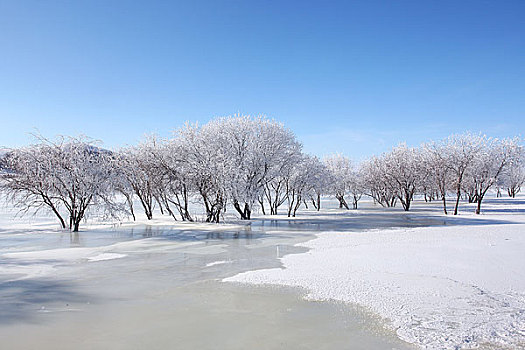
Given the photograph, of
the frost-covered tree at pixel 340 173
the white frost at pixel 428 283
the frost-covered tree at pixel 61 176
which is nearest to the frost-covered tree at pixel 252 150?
the frost-covered tree at pixel 61 176

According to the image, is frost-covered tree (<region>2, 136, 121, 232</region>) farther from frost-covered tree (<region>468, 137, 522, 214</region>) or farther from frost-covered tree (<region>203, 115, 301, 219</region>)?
frost-covered tree (<region>468, 137, 522, 214</region>)

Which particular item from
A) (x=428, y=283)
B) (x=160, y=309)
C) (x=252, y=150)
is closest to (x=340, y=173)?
(x=252, y=150)

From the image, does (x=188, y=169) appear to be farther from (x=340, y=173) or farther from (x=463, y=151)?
(x=340, y=173)

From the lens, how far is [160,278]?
981 cm

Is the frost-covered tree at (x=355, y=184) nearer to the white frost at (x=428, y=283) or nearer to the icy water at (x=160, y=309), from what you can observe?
the white frost at (x=428, y=283)

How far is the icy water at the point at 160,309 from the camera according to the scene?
221 inches

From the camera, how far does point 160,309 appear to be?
7.16 m

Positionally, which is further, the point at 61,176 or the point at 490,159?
the point at 490,159

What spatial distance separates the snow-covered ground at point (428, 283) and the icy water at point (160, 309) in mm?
670

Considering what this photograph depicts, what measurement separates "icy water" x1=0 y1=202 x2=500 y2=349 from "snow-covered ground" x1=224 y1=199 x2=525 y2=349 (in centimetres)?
67

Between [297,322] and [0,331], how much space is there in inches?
206

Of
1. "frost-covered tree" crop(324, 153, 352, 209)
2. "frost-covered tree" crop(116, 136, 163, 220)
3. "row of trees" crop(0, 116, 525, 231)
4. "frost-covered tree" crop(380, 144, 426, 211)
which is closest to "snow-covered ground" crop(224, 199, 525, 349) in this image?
"row of trees" crop(0, 116, 525, 231)

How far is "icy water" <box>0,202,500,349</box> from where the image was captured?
18.4 feet

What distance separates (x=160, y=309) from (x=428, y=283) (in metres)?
6.51
